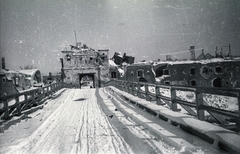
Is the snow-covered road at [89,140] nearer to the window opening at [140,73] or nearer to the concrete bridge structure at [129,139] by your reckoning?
the concrete bridge structure at [129,139]

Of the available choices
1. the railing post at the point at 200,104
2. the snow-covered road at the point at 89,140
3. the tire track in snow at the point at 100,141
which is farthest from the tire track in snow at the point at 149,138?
the railing post at the point at 200,104

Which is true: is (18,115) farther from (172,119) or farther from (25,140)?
(172,119)

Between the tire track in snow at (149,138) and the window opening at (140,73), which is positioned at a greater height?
the window opening at (140,73)

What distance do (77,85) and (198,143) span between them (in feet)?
97.8

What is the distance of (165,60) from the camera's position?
37594 millimetres

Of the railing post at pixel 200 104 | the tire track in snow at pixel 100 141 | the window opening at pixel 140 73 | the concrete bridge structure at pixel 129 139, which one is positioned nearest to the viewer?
the concrete bridge structure at pixel 129 139

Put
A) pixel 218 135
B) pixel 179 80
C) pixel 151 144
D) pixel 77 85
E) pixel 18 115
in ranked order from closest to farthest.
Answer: pixel 218 135 < pixel 151 144 < pixel 18 115 < pixel 77 85 < pixel 179 80

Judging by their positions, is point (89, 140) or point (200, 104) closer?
point (89, 140)

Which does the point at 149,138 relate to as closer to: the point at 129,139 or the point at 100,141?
the point at 129,139

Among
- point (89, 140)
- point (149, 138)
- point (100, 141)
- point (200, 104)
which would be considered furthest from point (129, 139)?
point (200, 104)

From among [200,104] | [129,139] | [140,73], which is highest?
[140,73]

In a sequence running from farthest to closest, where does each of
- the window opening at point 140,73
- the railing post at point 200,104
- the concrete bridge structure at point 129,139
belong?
the window opening at point 140,73 → the railing post at point 200,104 → the concrete bridge structure at point 129,139

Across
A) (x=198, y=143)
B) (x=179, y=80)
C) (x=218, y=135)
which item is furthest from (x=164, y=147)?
(x=179, y=80)

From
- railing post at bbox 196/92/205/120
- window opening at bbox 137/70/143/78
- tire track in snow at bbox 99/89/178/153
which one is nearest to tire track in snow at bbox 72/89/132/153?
tire track in snow at bbox 99/89/178/153
